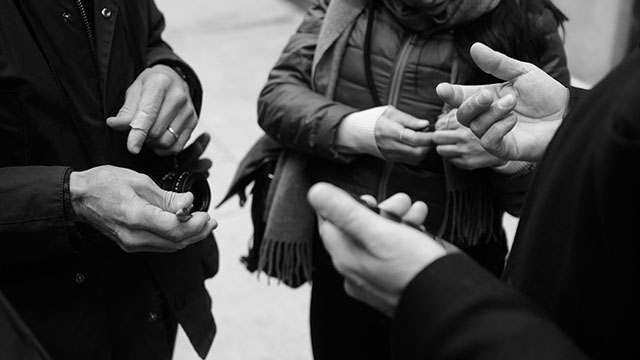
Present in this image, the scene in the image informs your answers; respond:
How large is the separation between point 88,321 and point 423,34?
105cm

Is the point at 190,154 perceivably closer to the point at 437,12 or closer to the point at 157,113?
the point at 157,113

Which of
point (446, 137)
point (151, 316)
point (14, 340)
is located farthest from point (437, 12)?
point (14, 340)

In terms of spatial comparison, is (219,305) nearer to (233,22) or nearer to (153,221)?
(153,221)

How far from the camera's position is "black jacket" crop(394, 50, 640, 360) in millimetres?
925

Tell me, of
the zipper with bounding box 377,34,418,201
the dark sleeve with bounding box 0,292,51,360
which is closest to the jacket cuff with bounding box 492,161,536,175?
the zipper with bounding box 377,34,418,201

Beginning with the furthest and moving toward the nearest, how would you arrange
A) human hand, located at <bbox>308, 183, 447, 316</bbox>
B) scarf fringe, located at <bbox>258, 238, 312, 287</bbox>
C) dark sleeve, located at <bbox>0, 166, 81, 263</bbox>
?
scarf fringe, located at <bbox>258, 238, 312, 287</bbox> → dark sleeve, located at <bbox>0, 166, 81, 263</bbox> → human hand, located at <bbox>308, 183, 447, 316</bbox>

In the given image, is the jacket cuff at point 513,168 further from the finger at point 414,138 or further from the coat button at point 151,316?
the coat button at point 151,316

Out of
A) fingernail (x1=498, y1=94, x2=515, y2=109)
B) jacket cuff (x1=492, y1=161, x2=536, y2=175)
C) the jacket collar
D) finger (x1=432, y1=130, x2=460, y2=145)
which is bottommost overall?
jacket cuff (x1=492, y1=161, x2=536, y2=175)

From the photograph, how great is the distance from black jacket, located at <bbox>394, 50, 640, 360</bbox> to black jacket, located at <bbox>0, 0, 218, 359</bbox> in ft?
2.78

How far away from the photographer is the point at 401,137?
1.92 metres

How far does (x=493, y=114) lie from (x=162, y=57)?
2.75ft

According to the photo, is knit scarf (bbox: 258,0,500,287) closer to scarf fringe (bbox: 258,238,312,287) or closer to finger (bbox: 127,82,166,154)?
scarf fringe (bbox: 258,238,312,287)

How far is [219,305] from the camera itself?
11.4ft

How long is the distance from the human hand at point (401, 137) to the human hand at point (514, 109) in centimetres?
23
